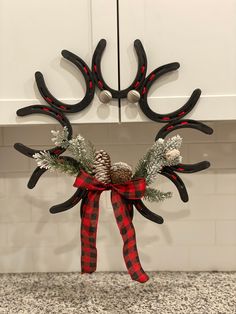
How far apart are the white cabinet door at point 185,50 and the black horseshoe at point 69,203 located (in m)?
0.22

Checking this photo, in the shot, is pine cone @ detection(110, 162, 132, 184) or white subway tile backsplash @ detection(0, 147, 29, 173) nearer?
pine cone @ detection(110, 162, 132, 184)

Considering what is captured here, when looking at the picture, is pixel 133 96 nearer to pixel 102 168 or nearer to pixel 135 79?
pixel 135 79

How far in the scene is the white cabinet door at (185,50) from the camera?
939 mm

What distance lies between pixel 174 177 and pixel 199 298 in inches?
14.2

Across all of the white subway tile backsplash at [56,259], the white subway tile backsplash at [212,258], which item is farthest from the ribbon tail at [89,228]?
the white subway tile backsplash at [212,258]

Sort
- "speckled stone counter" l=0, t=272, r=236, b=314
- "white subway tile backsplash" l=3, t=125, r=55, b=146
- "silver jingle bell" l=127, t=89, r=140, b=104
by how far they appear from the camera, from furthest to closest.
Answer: "white subway tile backsplash" l=3, t=125, r=55, b=146 < "speckled stone counter" l=0, t=272, r=236, b=314 < "silver jingle bell" l=127, t=89, r=140, b=104

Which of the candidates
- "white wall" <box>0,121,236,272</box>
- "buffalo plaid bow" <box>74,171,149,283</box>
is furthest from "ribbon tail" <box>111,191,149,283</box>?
"white wall" <box>0,121,236,272</box>

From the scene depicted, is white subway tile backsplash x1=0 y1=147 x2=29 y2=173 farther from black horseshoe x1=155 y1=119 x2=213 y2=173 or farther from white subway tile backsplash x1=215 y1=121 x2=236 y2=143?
white subway tile backsplash x1=215 y1=121 x2=236 y2=143

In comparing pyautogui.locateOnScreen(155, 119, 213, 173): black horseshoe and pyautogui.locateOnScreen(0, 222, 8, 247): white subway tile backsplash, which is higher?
pyautogui.locateOnScreen(155, 119, 213, 173): black horseshoe

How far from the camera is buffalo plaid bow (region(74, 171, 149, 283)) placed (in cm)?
96

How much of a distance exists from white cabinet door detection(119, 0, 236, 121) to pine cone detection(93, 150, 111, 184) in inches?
4.4

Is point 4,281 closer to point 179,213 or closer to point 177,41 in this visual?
point 179,213

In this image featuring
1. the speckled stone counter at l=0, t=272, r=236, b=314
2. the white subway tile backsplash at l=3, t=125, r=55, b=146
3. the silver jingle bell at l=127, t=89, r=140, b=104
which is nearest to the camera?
the silver jingle bell at l=127, t=89, r=140, b=104

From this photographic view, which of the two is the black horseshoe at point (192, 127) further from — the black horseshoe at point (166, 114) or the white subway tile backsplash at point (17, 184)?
the white subway tile backsplash at point (17, 184)
